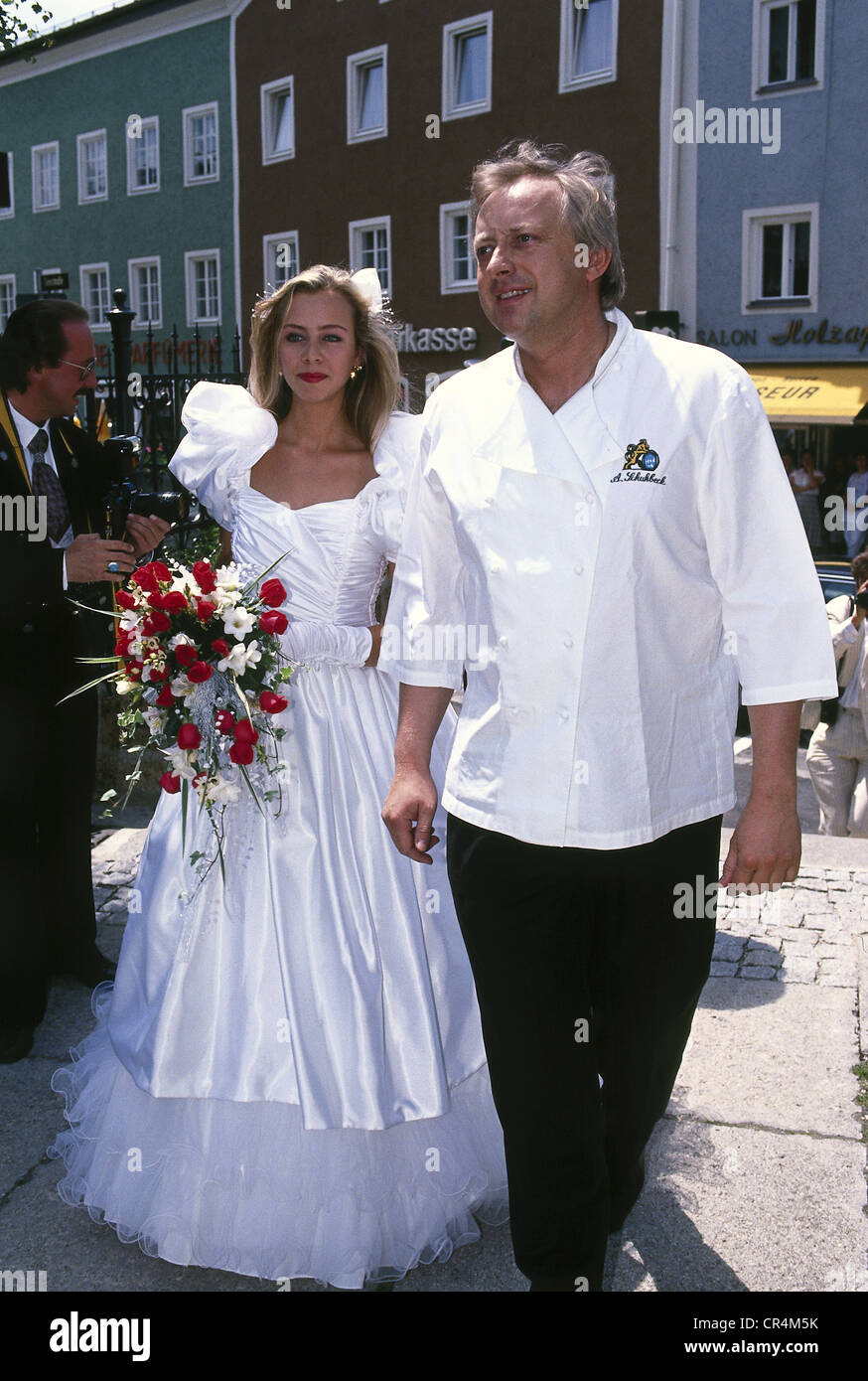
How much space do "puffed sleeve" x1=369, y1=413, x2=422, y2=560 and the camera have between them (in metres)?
0.94

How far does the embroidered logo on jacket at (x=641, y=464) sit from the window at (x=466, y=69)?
22.0m

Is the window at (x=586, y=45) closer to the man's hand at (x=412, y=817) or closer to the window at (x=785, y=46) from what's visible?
the window at (x=785, y=46)

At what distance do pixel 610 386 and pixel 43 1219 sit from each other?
227cm

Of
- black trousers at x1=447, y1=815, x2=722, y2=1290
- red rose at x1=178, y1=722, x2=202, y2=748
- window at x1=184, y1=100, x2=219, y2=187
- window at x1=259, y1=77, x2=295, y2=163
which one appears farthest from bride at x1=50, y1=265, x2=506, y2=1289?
window at x1=184, y1=100, x2=219, y2=187

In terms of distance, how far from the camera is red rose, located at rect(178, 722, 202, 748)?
2.95 m

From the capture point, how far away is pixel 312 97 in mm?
25562

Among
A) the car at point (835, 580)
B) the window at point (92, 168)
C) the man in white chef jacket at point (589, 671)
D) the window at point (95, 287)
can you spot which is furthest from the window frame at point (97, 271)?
the man in white chef jacket at point (589, 671)

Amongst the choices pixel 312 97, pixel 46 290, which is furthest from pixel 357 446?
pixel 312 97

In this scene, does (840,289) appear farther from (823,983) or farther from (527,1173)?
(527,1173)

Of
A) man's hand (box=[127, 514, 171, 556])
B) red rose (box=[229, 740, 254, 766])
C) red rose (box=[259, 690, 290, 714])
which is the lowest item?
red rose (box=[229, 740, 254, 766])

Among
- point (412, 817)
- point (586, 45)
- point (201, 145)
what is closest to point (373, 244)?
A: point (586, 45)

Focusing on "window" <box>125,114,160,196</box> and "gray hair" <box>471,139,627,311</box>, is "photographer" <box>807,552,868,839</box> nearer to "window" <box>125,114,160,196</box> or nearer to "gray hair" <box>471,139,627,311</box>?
"gray hair" <box>471,139,627,311</box>

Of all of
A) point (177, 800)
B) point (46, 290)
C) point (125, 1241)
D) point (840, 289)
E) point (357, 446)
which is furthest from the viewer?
point (840, 289)

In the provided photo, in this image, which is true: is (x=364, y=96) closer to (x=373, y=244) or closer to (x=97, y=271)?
(x=373, y=244)
